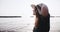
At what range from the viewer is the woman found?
1.12 meters

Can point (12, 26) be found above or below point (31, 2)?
below

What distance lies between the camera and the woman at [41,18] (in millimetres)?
1123

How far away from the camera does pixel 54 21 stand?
123cm

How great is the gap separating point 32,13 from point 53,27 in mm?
272

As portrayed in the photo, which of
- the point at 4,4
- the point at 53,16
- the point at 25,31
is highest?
the point at 4,4

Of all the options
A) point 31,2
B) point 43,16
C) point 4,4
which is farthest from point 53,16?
point 4,4

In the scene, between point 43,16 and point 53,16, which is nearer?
point 43,16

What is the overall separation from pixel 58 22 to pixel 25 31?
1.22 feet

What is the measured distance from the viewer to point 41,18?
1.13 m

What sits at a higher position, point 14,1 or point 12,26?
point 14,1

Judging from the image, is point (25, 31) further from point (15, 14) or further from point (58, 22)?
point (58, 22)

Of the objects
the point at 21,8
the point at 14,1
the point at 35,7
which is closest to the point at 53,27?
the point at 35,7

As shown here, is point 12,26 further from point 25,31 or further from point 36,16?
point 36,16

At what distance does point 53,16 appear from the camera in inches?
48.7
